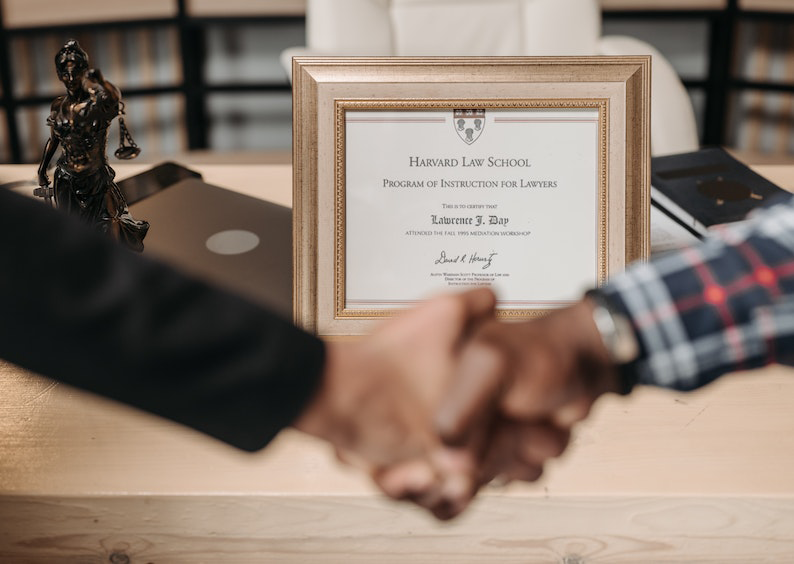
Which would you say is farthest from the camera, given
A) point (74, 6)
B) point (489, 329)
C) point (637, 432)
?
point (74, 6)

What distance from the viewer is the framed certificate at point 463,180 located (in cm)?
87

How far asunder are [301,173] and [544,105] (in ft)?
0.88

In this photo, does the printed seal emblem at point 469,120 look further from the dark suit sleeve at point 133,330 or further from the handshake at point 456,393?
the dark suit sleeve at point 133,330

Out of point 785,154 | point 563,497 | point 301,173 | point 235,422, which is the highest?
point 301,173

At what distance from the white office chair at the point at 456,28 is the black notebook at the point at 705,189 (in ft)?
4.03

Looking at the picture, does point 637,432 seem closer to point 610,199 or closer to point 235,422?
point 610,199

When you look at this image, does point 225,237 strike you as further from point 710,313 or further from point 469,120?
point 710,313

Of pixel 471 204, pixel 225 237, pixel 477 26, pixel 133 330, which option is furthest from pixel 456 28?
pixel 133 330

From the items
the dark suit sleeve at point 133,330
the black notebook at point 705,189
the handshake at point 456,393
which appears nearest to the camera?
the dark suit sleeve at point 133,330

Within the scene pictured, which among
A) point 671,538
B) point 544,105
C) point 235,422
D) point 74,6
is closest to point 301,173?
point 544,105

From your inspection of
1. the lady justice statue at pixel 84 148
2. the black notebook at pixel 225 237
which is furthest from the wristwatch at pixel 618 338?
the lady justice statue at pixel 84 148

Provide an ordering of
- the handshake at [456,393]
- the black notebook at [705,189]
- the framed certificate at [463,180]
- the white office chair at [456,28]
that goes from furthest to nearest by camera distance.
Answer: the white office chair at [456,28], the black notebook at [705,189], the framed certificate at [463,180], the handshake at [456,393]

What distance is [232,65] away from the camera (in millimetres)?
3971

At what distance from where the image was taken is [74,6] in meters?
3.38
